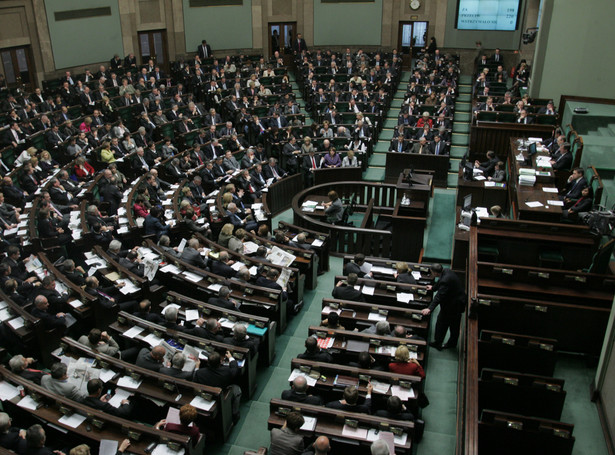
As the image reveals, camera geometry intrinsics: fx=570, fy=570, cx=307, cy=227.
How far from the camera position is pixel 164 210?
439 inches

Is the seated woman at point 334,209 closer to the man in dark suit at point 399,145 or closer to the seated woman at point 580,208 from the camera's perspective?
the man in dark suit at point 399,145

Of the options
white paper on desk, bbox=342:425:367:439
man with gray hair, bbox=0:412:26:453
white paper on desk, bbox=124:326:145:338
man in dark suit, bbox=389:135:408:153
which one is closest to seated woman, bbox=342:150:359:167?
man in dark suit, bbox=389:135:408:153

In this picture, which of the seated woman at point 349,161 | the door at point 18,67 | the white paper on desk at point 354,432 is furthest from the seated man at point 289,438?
the door at point 18,67

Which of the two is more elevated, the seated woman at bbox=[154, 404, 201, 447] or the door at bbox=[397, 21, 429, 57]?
the door at bbox=[397, 21, 429, 57]

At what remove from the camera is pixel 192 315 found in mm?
7465

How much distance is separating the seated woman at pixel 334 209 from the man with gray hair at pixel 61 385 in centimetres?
599

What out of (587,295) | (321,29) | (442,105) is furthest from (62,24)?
(587,295)

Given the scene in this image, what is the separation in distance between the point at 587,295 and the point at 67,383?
6.25m

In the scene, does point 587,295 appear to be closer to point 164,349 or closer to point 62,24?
point 164,349

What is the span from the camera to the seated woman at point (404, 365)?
633 centimetres

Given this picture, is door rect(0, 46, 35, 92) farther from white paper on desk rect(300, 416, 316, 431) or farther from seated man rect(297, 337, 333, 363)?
white paper on desk rect(300, 416, 316, 431)

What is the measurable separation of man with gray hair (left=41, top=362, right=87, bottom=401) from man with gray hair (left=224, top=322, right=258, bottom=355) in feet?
5.68

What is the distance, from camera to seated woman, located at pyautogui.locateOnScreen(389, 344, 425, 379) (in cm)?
633

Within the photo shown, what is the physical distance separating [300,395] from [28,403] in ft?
9.27
